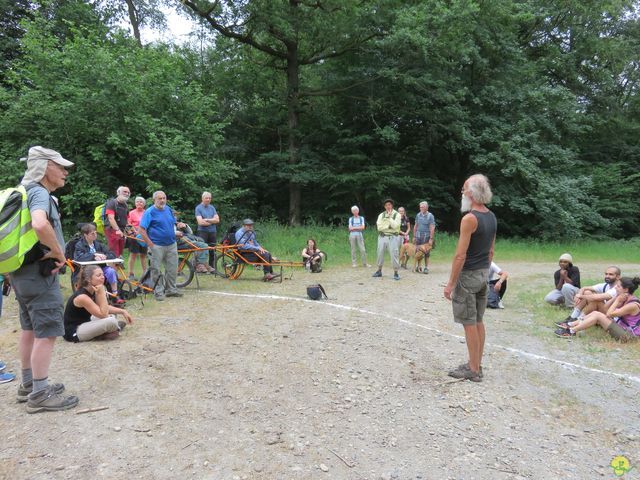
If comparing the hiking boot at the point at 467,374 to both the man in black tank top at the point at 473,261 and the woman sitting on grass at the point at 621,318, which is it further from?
the woman sitting on grass at the point at 621,318

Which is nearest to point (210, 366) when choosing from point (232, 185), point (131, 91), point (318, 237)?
point (131, 91)

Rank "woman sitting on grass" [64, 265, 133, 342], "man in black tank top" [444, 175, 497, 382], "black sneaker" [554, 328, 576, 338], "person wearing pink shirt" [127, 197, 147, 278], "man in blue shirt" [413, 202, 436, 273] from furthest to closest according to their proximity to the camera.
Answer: "man in blue shirt" [413, 202, 436, 273] < "person wearing pink shirt" [127, 197, 147, 278] < "black sneaker" [554, 328, 576, 338] < "woman sitting on grass" [64, 265, 133, 342] < "man in black tank top" [444, 175, 497, 382]

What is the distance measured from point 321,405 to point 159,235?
173 inches

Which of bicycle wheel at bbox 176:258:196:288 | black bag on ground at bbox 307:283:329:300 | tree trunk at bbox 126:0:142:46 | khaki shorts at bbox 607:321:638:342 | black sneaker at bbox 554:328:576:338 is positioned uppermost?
tree trunk at bbox 126:0:142:46

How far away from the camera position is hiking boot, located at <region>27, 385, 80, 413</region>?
132 inches

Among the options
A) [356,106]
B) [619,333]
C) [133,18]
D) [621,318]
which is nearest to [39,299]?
[619,333]

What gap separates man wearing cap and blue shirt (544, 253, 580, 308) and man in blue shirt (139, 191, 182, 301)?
6.43m

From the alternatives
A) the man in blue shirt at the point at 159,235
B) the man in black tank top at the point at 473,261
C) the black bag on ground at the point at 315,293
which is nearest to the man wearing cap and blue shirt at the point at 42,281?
the man in black tank top at the point at 473,261

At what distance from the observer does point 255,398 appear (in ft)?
12.2

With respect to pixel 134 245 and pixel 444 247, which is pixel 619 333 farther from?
pixel 444 247

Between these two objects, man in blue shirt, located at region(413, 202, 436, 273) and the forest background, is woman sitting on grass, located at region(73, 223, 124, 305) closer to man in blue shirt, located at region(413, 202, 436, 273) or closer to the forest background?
the forest background

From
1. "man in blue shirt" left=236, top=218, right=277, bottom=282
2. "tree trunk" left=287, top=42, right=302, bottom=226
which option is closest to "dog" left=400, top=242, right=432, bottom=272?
"man in blue shirt" left=236, top=218, right=277, bottom=282

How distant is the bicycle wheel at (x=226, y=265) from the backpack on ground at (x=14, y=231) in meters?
5.97

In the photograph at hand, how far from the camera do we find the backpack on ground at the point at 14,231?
9.89 ft
